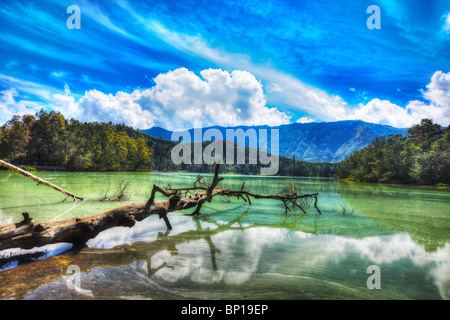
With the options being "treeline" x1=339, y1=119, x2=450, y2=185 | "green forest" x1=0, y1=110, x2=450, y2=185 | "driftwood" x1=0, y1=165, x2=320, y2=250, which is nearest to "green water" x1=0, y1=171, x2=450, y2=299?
"driftwood" x1=0, y1=165, x2=320, y2=250

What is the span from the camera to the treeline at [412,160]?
59.2m

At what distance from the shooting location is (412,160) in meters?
64.9

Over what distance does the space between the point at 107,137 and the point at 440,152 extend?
10082 centimetres

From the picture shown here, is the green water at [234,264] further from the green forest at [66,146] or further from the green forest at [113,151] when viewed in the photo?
the green forest at [66,146]

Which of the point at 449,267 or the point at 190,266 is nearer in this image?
the point at 190,266

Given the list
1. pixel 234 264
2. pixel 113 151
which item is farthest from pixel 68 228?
pixel 113 151

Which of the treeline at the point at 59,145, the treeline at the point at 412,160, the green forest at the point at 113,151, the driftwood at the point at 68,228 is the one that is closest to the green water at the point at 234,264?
the driftwood at the point at 68,228

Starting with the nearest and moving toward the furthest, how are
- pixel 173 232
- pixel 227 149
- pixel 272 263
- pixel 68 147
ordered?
1. pixel 272 263
2. pixel 173 232
3. pixel 68 147
4. pixel 227 149

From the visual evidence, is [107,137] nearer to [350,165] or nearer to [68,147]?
[68,147]

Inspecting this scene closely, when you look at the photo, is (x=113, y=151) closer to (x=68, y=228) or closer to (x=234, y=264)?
(x=68, y=228)

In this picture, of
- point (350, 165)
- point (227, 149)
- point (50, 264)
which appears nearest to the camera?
point (50, 264)

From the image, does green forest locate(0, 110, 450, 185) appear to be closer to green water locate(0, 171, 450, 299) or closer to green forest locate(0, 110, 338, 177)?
green forest locate(0, 110, 338, 177)
